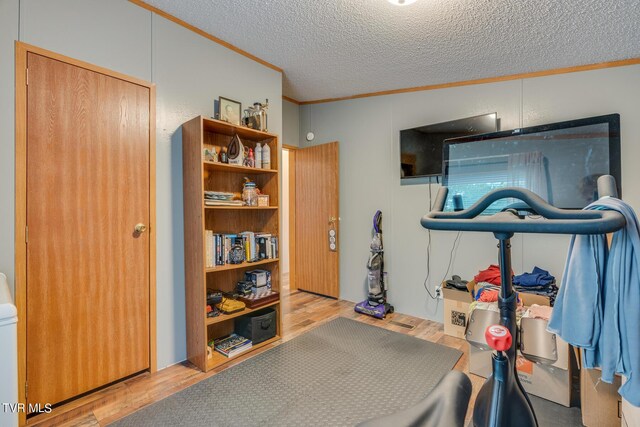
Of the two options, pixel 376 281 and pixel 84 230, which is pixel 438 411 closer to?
pixel 84 230

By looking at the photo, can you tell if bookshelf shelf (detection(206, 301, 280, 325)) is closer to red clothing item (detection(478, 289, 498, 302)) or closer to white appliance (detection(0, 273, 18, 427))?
white appliance (detection(0, 273, 18, 427))

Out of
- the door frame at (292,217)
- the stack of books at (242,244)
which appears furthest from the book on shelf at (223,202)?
the door frame at (292,217)

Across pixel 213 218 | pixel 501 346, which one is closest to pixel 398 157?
pixel 213 218

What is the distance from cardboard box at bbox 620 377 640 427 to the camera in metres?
1.23

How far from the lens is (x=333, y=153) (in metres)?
3.94

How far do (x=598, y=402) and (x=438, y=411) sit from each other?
168 centimetres

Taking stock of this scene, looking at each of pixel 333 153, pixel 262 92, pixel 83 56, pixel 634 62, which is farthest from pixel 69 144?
pixel 634 62

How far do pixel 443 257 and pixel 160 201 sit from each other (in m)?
2.70

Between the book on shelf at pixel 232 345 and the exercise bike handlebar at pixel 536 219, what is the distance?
7.23ft

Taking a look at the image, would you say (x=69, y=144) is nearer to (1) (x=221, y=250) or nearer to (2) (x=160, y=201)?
(2) (x=160, y=201)

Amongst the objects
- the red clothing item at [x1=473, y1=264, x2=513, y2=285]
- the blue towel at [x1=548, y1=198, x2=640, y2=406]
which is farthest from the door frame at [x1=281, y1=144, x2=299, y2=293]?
the blue towel at [x1=548, y1=198, x2=640, y2=406]

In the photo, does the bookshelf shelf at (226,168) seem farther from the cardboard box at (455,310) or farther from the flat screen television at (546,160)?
the cardboard box at (455,310)

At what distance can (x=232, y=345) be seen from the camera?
8.15ft

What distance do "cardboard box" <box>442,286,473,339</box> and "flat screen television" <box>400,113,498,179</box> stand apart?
3.85 ft
